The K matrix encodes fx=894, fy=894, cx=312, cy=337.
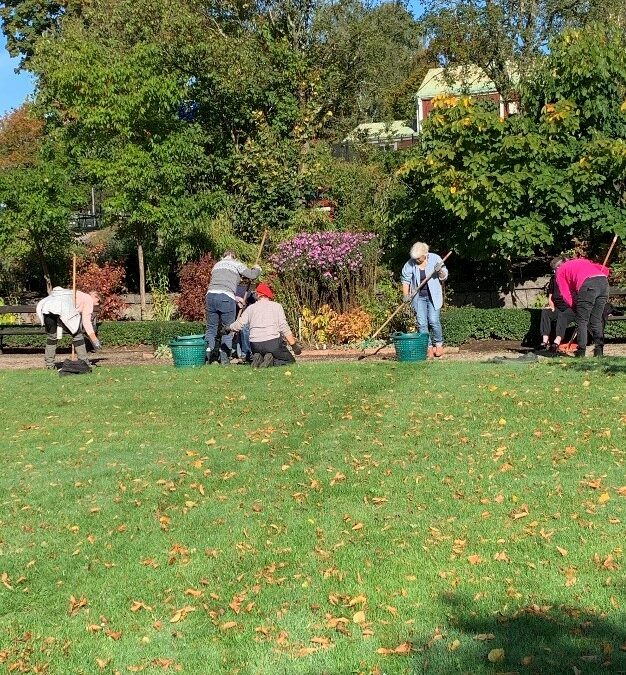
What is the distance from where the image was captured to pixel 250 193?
20094 mm

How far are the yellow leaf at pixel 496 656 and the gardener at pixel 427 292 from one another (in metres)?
9.33

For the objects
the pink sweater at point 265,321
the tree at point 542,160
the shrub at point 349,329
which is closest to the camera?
the pink sweater at point 265,321

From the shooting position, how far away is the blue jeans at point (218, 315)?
12.8 metres

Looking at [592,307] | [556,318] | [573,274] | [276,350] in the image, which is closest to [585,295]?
[592,307]

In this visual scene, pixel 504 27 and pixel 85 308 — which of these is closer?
pixel 85 308

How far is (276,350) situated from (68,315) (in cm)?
296

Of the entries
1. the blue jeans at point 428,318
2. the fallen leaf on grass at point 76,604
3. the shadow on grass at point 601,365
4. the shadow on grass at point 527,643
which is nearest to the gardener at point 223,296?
the blue jeans at point 428,318

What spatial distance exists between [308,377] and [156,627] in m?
7.00

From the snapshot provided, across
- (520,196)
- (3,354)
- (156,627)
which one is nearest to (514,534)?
(156,627)

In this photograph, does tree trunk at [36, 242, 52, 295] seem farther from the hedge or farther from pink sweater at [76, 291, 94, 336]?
the hedge

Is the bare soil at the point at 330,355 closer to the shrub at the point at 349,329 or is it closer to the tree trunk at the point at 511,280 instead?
the shrub at the point at 349,329

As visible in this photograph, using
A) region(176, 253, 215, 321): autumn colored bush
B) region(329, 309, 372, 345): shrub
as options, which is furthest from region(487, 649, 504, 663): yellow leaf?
region(176, 253, 215, 321): autumn colored bush

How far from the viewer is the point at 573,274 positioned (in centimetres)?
1184

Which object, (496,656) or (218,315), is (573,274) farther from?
(496,656)
